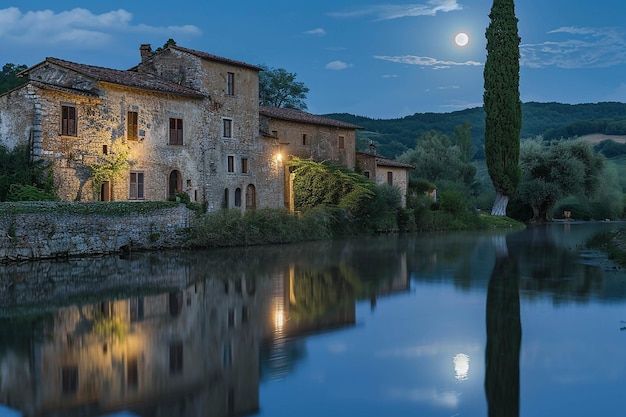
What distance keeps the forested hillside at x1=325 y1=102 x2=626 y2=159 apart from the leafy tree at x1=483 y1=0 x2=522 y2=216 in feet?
157

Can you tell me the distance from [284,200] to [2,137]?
632 inches

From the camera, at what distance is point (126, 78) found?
2988 centimetres

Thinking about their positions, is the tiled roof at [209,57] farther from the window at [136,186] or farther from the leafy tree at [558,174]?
the leafy tree at [558,174]

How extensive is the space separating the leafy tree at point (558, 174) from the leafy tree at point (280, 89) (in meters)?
19.8

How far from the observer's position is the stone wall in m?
20.8

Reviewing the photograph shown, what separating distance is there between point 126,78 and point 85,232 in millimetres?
9720

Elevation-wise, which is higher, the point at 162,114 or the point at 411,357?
the point at 162,114

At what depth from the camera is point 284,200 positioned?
38.3m

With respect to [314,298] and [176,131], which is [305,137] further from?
[314,298]

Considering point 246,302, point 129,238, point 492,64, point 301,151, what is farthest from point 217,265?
point 492,64

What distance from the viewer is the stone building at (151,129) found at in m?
26.4

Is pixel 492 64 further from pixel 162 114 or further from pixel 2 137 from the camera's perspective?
pixel 2 137

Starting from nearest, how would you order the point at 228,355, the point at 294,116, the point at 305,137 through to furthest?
the point at 228,355 < the point at 294,116 < the point at 305,137

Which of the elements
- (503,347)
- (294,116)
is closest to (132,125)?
(294,116)
